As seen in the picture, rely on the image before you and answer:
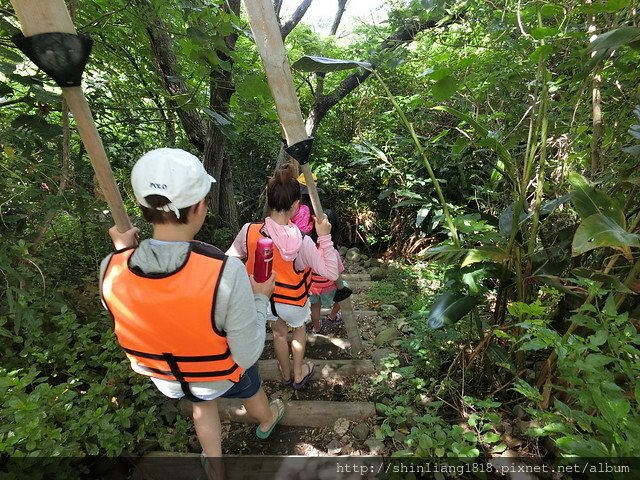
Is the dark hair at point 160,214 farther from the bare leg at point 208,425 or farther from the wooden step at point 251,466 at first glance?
the wooden step at point 251,466

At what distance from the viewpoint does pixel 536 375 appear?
1966 mm

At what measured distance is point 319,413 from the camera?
217 centimetres

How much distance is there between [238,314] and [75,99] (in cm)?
98

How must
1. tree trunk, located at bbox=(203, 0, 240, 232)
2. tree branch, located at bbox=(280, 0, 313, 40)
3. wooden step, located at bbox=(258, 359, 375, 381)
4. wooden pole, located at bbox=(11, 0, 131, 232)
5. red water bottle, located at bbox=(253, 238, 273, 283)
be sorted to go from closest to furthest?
wooden pole, located at bbox=(11, 0, 131, 232)
red water bottle, located at bbox=(253, 238, 273, 283)
wooden step, located at bbox=(258, 359, 375, 381)
tree trunk, located at bbox=(203, 0, 240, 232)
tree branch, located at bbox=(280, 0, 313, 40)

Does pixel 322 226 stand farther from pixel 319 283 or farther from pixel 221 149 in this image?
pixel 221 149

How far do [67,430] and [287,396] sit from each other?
1.34m

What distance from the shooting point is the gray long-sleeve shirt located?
1.19 m

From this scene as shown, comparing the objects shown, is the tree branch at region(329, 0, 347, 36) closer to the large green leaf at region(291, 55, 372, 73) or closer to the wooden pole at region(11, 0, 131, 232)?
the large green leaf at region(291, 55, 372, 73)

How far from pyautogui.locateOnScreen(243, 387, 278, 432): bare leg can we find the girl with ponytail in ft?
1.40

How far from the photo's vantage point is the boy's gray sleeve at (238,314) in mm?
1212

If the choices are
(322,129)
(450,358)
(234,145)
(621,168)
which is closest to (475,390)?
(450,358)

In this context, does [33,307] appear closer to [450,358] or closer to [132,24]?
[132,24]

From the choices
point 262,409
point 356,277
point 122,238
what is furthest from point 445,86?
point 356,277

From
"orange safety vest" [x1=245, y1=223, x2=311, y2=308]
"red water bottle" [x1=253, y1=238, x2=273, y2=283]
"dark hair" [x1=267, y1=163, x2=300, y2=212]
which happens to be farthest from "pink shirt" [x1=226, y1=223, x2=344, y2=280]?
"red water bottle" [x1=253, y1=238, x2=273, y2=283]
